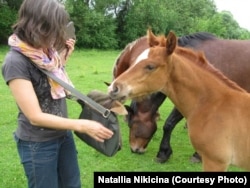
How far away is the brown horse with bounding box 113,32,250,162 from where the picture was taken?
5023 mm

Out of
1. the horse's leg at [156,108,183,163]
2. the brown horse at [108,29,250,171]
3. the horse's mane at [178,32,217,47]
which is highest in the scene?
the horse's mane at [178,32,217,47]

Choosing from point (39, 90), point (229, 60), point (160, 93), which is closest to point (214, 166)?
point (39, 90)

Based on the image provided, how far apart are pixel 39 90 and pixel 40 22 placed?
42 centimetres

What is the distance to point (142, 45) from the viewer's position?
17.7 ft

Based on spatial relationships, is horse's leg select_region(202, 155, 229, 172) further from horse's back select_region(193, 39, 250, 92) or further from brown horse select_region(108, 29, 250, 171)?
horse's back select_region(193, 39, 250, 92)

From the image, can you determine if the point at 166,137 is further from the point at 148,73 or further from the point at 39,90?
the point at 39,90

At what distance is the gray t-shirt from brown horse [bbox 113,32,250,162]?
2.57m

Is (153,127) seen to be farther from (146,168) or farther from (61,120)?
(61,120)

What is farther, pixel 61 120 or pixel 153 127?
pixel 153 127

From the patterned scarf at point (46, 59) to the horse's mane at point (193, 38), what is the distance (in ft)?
9.85

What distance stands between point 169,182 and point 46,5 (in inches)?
69.8

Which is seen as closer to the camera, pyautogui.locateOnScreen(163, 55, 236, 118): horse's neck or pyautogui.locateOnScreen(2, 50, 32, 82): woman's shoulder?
pyautogui.locateOnScreen(2, 50, 32, 82): woman's shoulder

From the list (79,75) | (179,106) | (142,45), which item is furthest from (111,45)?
(179,106)

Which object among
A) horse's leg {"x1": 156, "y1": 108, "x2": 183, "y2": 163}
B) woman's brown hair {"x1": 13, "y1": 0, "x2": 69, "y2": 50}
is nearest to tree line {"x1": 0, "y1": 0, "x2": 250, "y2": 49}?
horse's leg {"x1": 156, "y1": 108, "x2": 183, "y2": 163}
